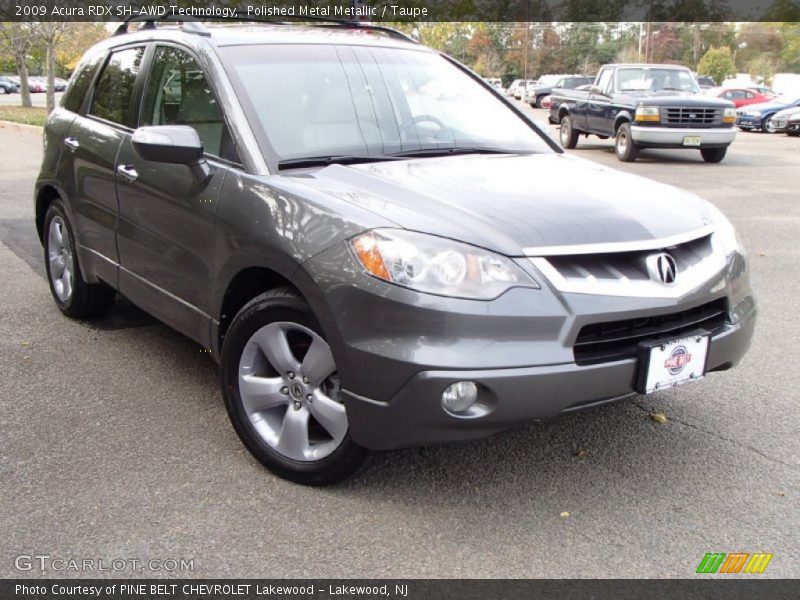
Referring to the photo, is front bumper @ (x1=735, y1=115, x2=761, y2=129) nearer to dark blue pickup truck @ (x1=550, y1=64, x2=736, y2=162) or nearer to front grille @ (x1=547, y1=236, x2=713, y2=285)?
dark blue pickup truck @ (x1=550, y1=64, x2=736, y2=162)

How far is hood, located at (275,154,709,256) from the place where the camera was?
115 inches

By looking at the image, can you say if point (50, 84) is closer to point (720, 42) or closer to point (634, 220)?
point (634, 220)

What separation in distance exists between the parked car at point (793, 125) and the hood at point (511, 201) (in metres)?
22.0

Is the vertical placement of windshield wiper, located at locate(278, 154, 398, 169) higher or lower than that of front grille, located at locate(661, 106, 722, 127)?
higher

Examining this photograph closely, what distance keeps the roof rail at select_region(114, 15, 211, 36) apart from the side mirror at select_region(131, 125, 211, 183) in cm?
69

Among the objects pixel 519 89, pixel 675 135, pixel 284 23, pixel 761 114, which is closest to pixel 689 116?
pixel 675 135

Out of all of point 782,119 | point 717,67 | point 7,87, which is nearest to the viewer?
point 782,119

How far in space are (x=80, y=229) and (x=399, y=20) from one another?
1752 centimetres

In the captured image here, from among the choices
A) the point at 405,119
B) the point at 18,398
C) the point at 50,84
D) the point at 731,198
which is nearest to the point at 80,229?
Result: the point at 18,398

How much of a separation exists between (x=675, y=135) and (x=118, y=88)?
12.2m

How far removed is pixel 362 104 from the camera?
3.91m

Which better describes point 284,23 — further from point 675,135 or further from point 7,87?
point 7,87

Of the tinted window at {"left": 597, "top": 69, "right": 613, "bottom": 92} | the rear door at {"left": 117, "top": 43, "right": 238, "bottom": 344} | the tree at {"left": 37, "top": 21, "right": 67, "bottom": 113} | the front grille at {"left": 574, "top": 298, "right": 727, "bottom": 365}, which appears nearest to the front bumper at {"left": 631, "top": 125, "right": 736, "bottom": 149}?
the tinted window at {"left": 597, "top": 69, "right": 613, "bottom": 92}

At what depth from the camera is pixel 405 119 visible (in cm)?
399
